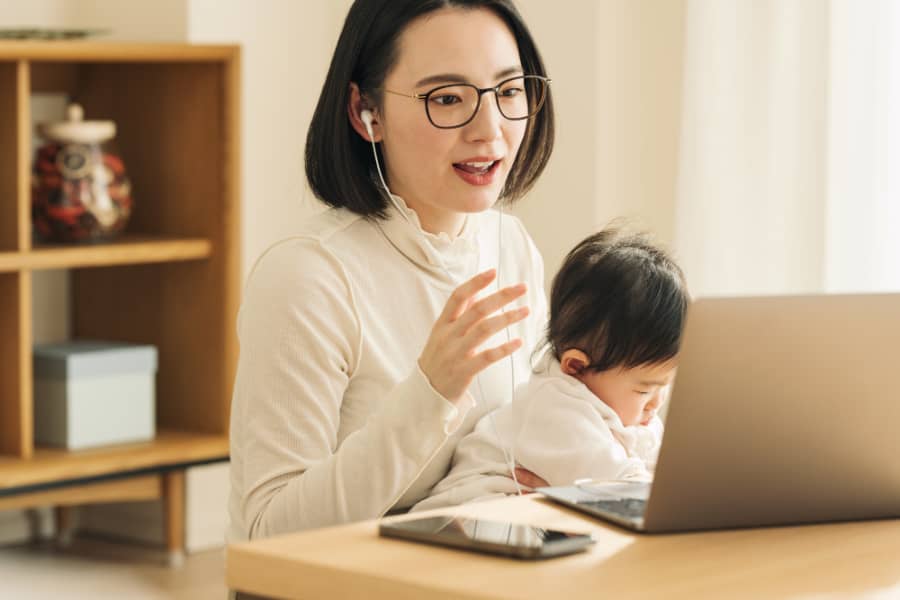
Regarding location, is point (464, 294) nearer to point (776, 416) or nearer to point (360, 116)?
point (776, 416)

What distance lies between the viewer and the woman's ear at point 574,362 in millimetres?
1638

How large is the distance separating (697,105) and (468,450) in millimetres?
1414

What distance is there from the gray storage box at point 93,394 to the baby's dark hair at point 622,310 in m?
1.73

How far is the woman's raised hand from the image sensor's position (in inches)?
49.4

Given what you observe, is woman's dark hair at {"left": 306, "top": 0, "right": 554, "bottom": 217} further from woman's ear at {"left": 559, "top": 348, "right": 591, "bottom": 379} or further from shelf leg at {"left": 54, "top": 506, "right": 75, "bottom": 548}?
shelf leg at {"left": 54, "top": 506, "right": 75, "bottom": 548}

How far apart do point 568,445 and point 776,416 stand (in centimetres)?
41

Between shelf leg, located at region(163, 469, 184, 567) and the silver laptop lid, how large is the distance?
2233 mm

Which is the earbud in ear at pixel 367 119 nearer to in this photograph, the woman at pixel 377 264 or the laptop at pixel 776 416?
the woman at pixel 377 264

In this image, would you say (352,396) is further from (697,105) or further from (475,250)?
(697,105)

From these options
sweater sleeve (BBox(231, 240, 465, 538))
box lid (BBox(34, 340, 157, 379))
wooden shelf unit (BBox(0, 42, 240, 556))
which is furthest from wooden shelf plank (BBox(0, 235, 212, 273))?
sweater sleeve (BBox(231, 240, 465, 538))

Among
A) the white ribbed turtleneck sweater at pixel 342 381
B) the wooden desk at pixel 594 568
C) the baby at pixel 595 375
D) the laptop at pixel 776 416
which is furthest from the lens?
the baby at pixel 595 375

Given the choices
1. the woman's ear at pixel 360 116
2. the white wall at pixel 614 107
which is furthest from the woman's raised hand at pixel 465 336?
the white wall at pixel 614 107

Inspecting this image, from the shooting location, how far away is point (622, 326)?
5.34 feet

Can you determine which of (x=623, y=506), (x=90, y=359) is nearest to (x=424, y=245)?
(x=623, y=506)
